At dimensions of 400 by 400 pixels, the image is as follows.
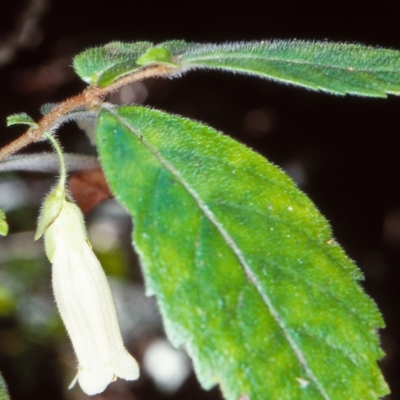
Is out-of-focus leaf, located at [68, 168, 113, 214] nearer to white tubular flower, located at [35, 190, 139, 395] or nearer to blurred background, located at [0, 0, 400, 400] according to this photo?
white tubular flower, located at [35, 190, 139, 395]

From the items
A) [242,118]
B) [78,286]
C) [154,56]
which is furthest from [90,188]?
[242,118]

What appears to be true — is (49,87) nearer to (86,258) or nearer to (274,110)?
(274,110)

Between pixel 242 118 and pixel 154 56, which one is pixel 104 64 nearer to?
pixel 154 56

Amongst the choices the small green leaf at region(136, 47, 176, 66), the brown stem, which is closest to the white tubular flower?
the brown stem

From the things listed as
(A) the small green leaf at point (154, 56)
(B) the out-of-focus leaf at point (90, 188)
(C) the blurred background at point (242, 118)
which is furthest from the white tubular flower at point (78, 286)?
(C) the blurred background at point (242, 118)

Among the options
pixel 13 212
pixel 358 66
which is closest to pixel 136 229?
pixel 358 66

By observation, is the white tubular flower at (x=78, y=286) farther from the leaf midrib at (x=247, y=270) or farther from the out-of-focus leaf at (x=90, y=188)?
the out-of-focus leaf at (x=90, y=188)
